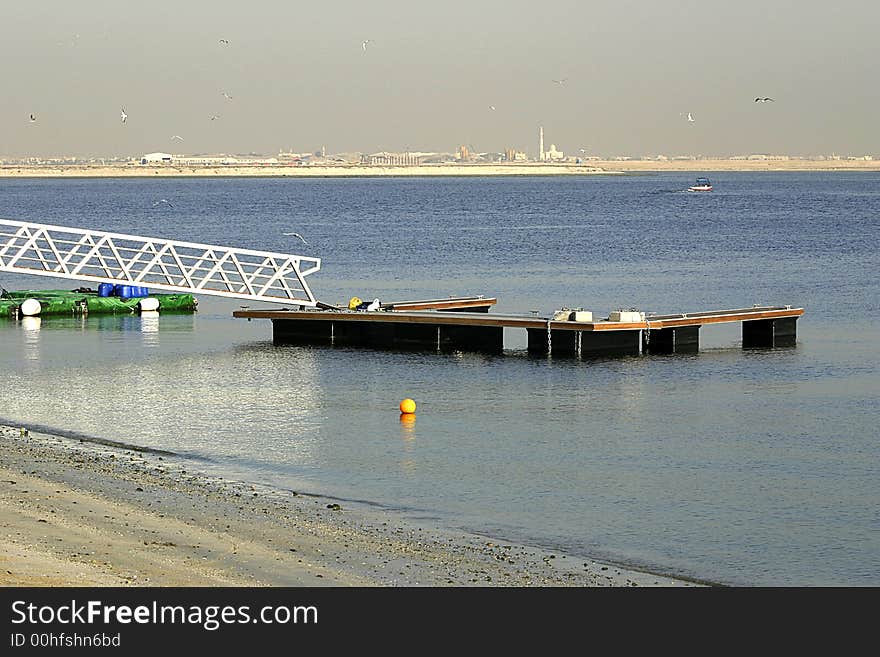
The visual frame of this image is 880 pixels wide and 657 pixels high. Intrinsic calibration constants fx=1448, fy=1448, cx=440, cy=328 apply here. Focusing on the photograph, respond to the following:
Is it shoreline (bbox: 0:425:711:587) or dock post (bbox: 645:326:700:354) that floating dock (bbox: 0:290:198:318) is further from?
shoreline (bbox: 0:425:711:587)

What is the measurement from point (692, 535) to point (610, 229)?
87.8m

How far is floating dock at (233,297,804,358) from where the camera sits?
3422 centimetres

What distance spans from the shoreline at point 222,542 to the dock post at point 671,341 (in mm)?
16952

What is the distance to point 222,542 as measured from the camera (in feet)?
51.1

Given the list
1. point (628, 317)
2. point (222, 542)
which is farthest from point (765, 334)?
point (222, 542)

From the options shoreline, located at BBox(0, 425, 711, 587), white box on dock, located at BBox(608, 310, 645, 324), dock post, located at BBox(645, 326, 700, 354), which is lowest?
shoreline, located at BBox(0, 425, 711, 587)

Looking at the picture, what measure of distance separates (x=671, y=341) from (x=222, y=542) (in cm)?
2118

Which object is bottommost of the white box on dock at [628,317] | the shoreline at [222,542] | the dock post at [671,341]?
the shoreline at [222,542]

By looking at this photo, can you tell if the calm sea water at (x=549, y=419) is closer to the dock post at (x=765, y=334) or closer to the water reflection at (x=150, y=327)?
the water reflection at (x=150, y=327)

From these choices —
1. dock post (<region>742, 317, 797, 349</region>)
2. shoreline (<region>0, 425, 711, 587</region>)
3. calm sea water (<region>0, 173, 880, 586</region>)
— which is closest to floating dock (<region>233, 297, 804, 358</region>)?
dock post (<region>742, 317, 797, 349</region>)

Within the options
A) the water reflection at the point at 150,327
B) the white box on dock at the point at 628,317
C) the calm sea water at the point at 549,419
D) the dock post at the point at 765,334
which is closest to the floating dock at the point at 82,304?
the water reflection at the point at 150,327

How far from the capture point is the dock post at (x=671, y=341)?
35.0m

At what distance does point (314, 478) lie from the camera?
67.9 ft
